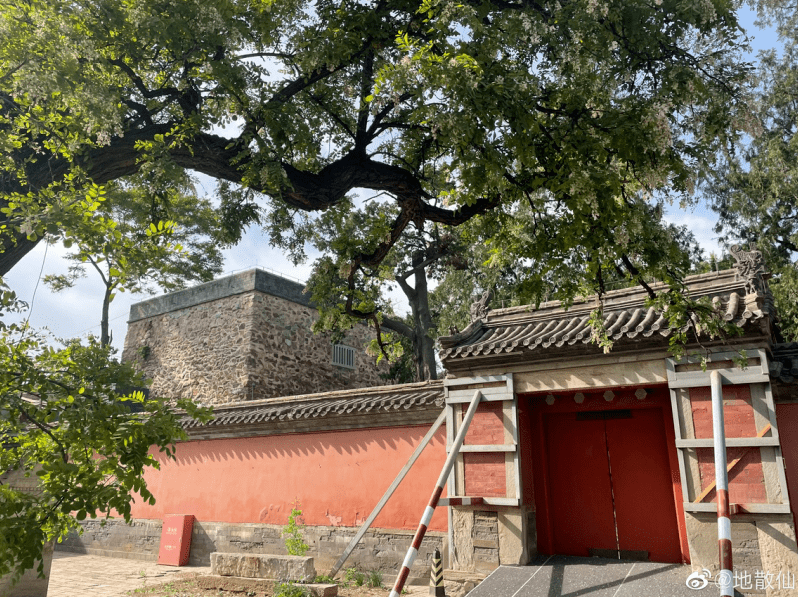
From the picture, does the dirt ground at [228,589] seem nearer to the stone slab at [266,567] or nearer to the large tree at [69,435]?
the stone slab at [266,567]

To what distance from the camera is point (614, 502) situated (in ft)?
27.7

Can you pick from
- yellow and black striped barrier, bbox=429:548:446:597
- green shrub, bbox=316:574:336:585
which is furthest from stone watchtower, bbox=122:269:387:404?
yellow and black striped barrier, bbox=429:548:446:597

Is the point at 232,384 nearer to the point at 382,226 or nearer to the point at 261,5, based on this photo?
the point at 382,226

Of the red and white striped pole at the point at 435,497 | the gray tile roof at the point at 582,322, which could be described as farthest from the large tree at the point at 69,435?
the gray tile roof at the point at 582,322


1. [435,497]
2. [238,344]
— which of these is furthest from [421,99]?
[238,344]

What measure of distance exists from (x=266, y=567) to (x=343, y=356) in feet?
42.6

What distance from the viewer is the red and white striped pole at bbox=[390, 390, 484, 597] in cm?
609

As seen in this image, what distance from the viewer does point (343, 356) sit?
2164 centimetres

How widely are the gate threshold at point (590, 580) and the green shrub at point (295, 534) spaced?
3582 millimetres

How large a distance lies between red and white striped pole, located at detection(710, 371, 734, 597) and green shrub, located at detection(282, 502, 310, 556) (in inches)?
243

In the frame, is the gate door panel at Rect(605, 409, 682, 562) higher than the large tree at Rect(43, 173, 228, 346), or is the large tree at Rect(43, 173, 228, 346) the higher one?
the large tree at Rect(43, 173, 228, 346)

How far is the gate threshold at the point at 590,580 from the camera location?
6496 millimetres

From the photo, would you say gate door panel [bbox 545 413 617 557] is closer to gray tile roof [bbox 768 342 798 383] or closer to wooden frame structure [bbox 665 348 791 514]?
wooden frame structure [bbox 665 348 791 514]

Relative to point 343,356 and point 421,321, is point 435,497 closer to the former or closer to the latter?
point 421,321
